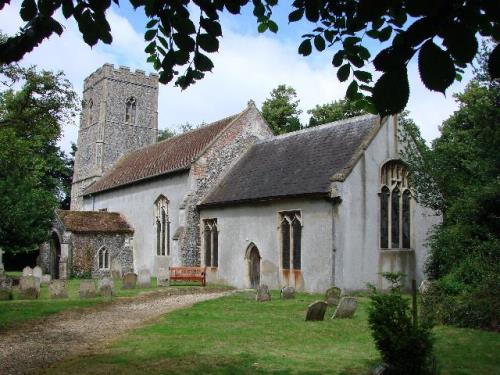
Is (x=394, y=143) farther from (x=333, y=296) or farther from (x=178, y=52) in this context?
(x=178, y=52)

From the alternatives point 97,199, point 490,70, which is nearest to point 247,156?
point 97,199

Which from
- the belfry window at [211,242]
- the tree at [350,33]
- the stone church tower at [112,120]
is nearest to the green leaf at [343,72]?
the tree at [350,33]

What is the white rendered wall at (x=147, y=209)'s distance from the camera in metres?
25.5

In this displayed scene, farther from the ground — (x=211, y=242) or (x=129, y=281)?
(x=211, y=242)

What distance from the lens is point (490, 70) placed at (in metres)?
2.29

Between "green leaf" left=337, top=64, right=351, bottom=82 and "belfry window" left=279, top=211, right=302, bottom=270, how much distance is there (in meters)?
15.0

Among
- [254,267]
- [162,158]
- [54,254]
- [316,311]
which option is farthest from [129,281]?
[54,254]

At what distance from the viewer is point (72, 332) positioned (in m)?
11.6

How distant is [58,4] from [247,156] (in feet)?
70.3

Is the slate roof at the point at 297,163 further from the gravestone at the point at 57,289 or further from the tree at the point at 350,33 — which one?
the tree at the point at 350,33

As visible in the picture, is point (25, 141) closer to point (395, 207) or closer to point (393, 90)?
point (395, 207)

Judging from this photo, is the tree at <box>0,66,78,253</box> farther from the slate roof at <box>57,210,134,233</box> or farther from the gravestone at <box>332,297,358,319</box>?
the gravestone at <box>332,297,358,319</box>

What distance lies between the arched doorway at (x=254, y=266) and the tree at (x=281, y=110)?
745 inches

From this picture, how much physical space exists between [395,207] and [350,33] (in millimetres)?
16148
